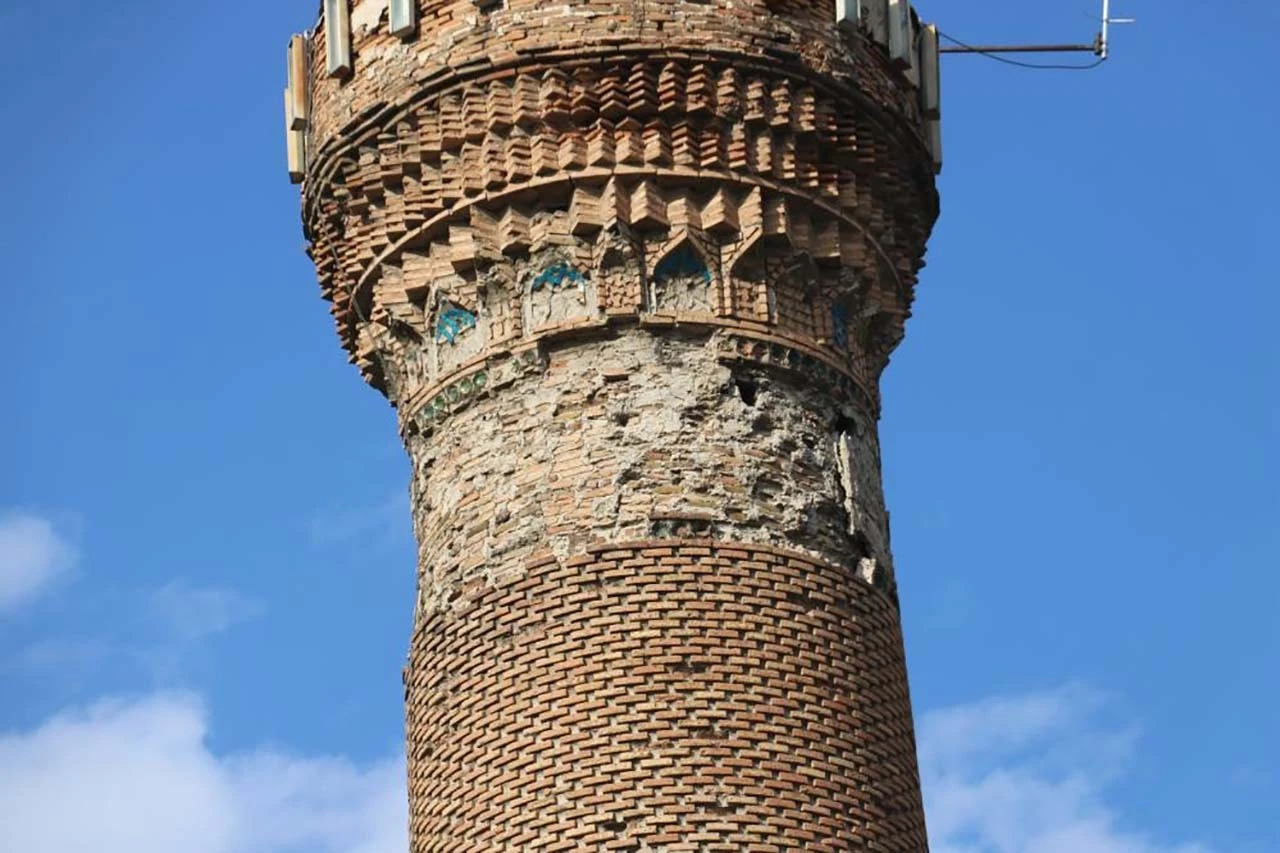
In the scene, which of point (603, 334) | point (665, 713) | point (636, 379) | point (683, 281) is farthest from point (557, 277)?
point (665, 713)

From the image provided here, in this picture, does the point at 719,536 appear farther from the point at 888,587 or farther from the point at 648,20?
the point at 648,20

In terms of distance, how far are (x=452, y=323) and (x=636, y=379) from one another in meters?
1.12

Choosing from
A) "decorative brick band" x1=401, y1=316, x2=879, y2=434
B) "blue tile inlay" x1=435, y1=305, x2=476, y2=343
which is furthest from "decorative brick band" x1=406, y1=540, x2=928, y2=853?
"blue tile inlay" x1=435, y1=305, x2=476, y2=343

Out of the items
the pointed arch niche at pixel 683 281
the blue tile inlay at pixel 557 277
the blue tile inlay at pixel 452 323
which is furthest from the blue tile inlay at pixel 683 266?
the blue tile inlay at pixel 452 323

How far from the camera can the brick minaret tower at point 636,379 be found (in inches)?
569

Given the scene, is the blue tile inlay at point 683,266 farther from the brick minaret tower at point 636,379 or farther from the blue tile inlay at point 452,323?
the blue tile inlay at point 452,323

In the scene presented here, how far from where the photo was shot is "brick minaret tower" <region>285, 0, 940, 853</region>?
14.5m

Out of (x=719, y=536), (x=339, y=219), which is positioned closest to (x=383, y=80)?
(x=339, y=219)

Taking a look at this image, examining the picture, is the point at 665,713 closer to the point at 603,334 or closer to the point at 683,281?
the point at 603,334

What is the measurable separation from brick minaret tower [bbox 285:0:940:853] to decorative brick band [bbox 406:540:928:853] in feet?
0.05

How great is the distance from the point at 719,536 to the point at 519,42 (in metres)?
2.71

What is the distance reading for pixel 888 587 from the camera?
1558cm

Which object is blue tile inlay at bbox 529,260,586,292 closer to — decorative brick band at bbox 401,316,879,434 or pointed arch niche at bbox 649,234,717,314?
decorative brick band at bbox 401,316,879,434

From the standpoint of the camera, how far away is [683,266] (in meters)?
15.6
